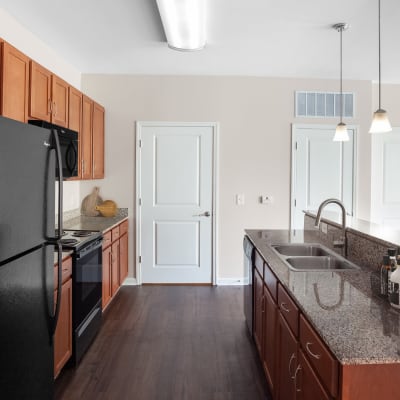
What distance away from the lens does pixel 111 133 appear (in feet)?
14.8

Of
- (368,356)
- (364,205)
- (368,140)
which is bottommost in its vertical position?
(368,356)

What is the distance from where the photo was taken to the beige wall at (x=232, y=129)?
4488mm

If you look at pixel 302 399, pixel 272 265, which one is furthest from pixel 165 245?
pixel 302 399

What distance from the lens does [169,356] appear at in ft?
9.10

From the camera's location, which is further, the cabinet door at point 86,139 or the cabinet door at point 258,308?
the cabinet door at point 86,139

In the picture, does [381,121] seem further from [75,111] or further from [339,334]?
[75,111]

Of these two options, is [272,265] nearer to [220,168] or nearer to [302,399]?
[302,399]

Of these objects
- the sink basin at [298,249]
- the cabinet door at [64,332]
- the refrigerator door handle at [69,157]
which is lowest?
the cabinet door at [64,332]

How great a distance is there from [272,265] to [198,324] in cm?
153

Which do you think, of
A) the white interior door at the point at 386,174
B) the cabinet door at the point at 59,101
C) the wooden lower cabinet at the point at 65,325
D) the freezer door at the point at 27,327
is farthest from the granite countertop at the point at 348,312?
the white interior door at the point at 386,174

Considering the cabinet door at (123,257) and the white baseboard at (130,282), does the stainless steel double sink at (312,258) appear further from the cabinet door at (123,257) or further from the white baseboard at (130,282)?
the white baseboard at (130,282)

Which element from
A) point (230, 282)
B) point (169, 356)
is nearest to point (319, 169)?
point (230, 282)

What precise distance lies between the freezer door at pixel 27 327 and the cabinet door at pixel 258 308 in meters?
1.38

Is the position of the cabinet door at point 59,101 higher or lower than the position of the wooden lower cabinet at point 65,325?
higher
